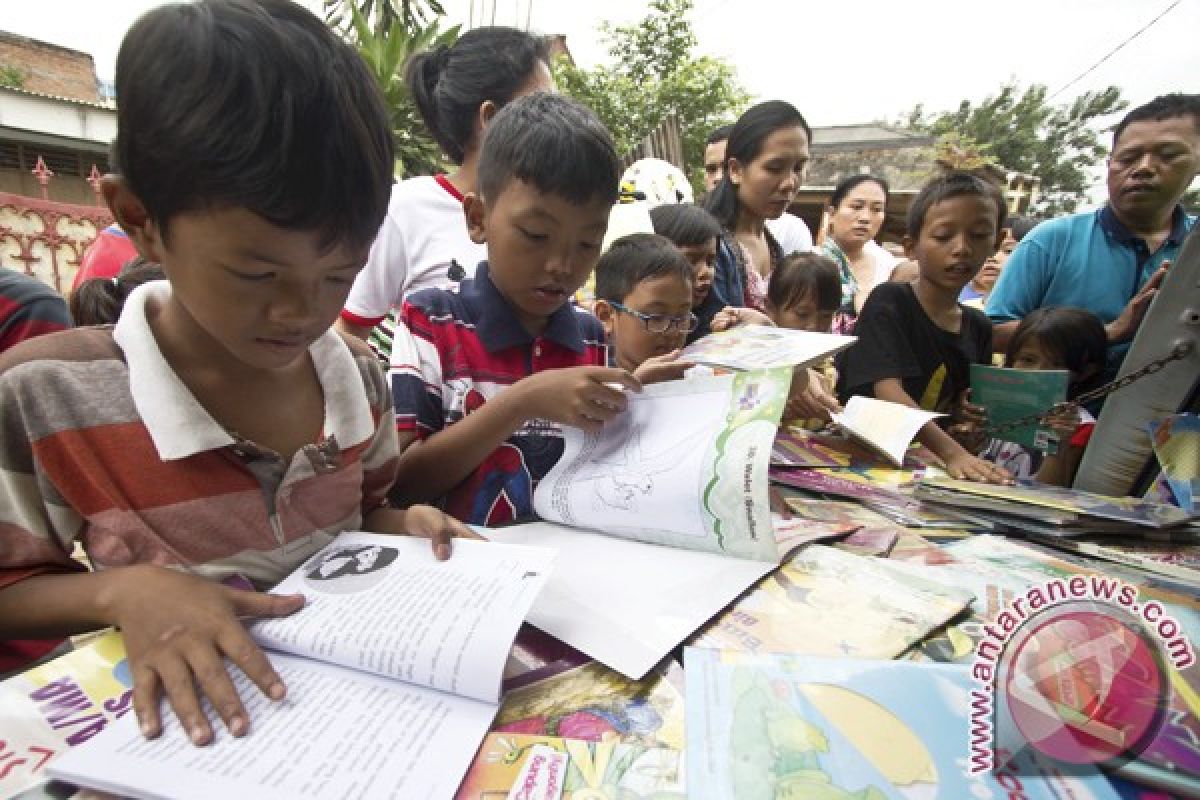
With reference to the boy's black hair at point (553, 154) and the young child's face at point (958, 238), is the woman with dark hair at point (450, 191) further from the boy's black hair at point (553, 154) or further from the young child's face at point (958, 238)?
the young child's face at point (958, 238)

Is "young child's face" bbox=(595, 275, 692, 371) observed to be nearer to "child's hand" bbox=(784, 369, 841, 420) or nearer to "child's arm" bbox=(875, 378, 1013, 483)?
"child's hand" bbox=(784, 369, 841, 420)

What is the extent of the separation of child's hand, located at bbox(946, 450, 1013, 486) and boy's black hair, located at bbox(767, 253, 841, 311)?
0.64 m

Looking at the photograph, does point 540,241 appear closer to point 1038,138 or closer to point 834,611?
point 834,611

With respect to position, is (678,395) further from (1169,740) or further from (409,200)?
(409,200)

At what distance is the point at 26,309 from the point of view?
88 cm

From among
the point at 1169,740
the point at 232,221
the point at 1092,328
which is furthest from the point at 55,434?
the point at 1092,328

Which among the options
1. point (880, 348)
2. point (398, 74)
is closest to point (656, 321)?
point (880, 348)

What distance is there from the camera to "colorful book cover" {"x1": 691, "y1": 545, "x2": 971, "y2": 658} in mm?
521

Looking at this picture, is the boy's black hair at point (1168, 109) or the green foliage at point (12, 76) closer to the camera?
the boy's black hair at point (1168, 109)

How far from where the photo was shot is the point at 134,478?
1.77 ft

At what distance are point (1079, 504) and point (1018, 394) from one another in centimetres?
51

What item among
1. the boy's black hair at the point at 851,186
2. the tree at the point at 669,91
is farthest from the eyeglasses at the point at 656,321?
the tree at the point at 669,91

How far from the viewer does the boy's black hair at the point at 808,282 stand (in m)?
1.69

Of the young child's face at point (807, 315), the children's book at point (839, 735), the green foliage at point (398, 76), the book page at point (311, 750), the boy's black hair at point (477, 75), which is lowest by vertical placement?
the book page at point (311, 750)
